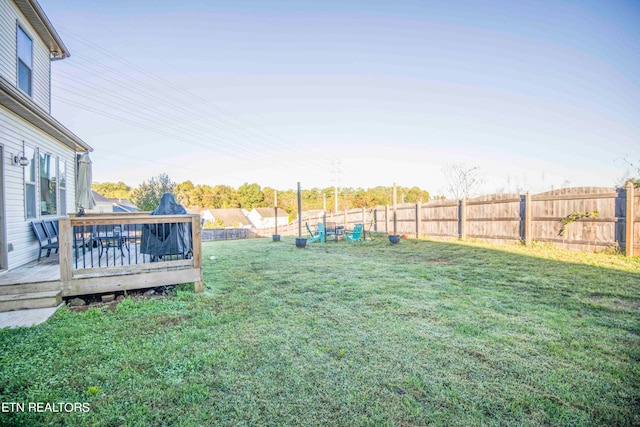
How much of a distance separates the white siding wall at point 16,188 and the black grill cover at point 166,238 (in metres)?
2.14

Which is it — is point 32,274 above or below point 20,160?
below

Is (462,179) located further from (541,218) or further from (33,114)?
(33,114)

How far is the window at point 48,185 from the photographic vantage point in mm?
6328

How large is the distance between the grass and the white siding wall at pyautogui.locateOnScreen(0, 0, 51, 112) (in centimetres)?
495

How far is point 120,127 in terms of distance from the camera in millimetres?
21609

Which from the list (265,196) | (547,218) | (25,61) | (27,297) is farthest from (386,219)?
(265,196)

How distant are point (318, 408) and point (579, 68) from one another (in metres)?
14.6

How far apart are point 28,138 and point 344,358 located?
23.4 ft

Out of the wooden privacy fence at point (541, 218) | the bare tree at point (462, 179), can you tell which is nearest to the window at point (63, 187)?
the wooden privacy fence at point (541, 218)

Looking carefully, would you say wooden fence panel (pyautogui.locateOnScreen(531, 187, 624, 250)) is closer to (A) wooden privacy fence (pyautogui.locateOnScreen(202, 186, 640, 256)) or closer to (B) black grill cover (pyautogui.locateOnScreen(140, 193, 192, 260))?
(A) wooden privacy fence (pyautogui.locateOnScreen(202, 186, 640, 256))

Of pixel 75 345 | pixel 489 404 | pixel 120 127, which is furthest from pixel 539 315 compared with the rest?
pixel 120 127

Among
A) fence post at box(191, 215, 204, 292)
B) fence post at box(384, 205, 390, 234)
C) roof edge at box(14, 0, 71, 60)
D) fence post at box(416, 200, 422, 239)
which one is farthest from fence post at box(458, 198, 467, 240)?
roof edge at box(14, 0, 71, 60)

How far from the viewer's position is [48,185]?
664 centimetres

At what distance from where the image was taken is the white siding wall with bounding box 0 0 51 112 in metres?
5.46
